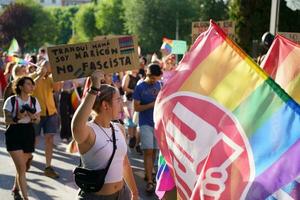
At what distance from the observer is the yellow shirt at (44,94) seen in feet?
24.7

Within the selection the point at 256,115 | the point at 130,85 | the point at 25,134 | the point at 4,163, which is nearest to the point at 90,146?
the point at 256,115

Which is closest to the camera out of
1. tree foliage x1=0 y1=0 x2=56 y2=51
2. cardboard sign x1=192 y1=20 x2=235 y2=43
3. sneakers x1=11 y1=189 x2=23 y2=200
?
sneakers x1=11 y1=189 x2=23 y2=200

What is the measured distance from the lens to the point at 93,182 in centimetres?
343

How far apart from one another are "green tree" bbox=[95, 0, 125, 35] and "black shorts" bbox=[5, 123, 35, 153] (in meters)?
63.4

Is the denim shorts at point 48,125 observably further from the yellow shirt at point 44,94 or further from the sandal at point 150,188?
the sandal at point 150,188

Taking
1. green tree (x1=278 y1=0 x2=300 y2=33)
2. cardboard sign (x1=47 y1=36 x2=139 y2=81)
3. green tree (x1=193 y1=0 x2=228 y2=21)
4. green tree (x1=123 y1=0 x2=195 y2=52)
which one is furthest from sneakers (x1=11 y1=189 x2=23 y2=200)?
green tree (x1=123 y1=0 x2=195 y2=52)

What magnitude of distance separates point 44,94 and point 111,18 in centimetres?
6443

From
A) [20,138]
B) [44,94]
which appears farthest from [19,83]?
[44,94]

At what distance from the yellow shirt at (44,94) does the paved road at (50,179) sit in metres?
0.98

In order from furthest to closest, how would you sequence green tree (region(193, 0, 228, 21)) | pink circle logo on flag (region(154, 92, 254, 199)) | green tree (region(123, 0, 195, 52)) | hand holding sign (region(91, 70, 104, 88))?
green tree (region(123, 0, 195, 52)) < green tree (region(193, 0, 228, 21)) < hand holding sign (region(91, 70, 104, 88)) < pink circle logo on flag (region(154, 92, 254, 199))

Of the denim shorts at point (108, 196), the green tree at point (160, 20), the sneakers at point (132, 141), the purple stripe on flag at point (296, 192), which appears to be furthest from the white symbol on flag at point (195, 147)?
the green tree at point (160, 20)

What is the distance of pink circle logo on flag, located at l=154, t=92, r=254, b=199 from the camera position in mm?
2627

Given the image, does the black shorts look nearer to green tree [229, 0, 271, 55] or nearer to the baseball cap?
the baseball cap

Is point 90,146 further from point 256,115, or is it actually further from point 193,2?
point 193,2
